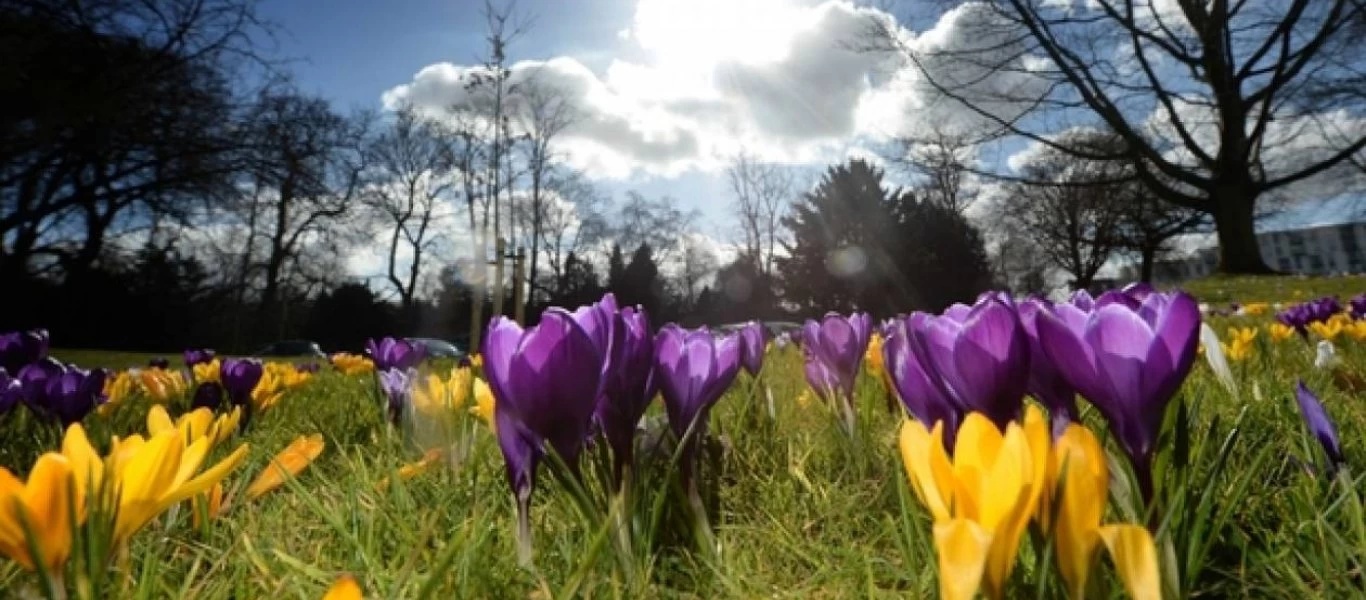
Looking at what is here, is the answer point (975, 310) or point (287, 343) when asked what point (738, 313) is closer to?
point (287, 343)

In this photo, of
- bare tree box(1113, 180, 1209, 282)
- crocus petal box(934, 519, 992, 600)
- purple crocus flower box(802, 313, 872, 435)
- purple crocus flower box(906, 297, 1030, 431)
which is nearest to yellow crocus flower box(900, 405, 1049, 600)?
crocus petal box(934, 519, 992, 600)

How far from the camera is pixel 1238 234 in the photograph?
1938 cm

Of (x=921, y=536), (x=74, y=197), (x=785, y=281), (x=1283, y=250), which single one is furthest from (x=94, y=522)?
(x=1283, y=250)

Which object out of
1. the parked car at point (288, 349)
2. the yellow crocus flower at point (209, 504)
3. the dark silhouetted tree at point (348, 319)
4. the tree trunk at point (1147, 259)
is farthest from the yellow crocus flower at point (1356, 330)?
Answer: the tree trunk at point (1147, 259)

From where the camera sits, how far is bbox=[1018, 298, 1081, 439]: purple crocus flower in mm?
804

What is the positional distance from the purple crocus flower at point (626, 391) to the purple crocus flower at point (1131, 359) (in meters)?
0.42

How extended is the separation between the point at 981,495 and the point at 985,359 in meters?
0.26

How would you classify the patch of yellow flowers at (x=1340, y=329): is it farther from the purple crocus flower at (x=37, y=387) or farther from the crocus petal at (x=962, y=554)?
the purple crocus flower at (x=37, y=387)

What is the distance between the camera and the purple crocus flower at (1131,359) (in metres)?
0.70

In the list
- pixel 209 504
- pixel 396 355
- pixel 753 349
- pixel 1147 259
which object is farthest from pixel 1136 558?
pixel 1147 259

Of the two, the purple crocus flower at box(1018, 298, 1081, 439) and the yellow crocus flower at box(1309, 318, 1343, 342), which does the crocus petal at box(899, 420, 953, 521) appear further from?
the yellow crocus flower at box(1309, 318, 1343, 342)

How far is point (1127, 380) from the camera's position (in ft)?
2.34

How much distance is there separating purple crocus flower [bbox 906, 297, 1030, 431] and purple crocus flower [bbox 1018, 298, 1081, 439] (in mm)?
54

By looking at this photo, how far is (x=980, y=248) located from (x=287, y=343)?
28.2m
